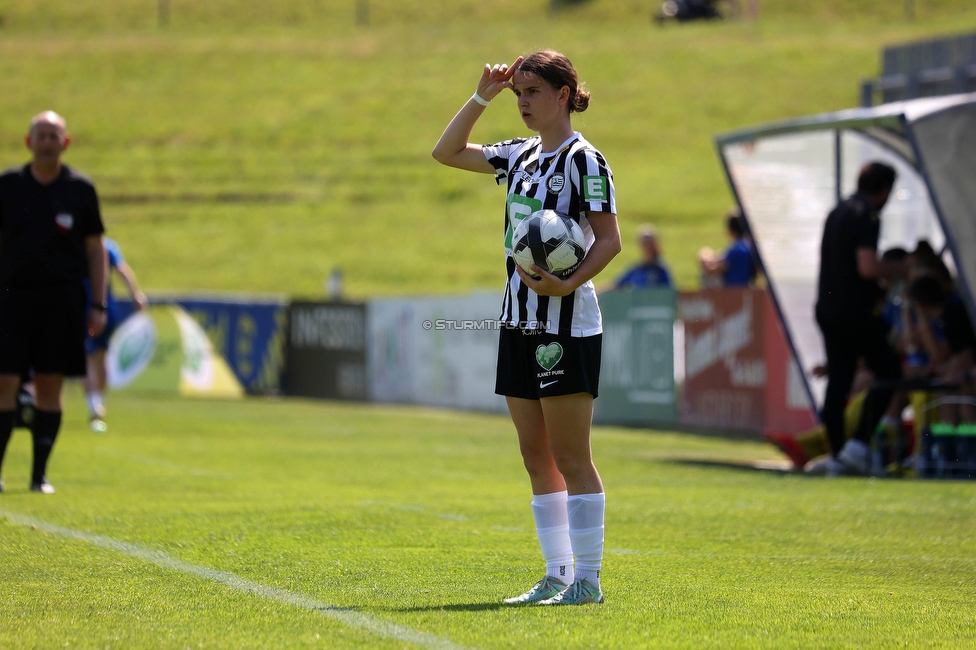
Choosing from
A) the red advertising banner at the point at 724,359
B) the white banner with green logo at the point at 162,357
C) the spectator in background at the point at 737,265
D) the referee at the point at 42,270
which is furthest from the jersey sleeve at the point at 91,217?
the white banner with green logo at the point at 162,357

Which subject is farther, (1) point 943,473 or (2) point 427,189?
(2) point 427,189

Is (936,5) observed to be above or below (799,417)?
above

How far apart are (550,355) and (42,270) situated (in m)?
4.79

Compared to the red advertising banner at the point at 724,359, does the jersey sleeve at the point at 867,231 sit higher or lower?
higher

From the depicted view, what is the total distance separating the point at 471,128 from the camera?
584cm

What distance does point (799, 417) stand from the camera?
48.7ft

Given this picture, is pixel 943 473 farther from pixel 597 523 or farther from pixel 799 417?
pixel 597 523

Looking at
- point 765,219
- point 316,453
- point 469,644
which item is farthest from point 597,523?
point 765,219

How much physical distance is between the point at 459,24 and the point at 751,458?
85.4 metres

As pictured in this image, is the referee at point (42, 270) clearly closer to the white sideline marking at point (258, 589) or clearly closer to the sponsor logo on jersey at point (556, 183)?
the white sideline marking at point (258, 589)

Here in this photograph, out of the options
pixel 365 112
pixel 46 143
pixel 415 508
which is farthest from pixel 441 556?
pixel 365 112

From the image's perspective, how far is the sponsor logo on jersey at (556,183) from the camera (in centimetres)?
551

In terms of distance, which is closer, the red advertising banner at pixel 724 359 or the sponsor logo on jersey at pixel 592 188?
the sponsor logo on jersey at pixel 592 188

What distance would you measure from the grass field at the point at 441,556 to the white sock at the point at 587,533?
149mm
